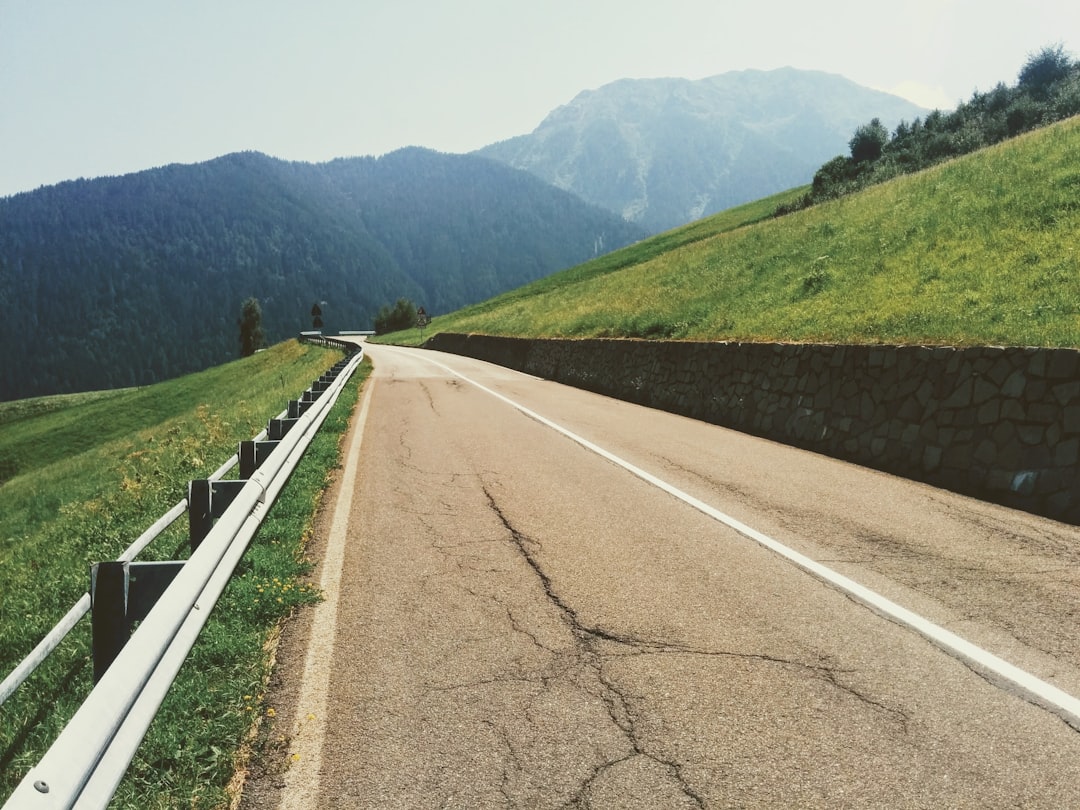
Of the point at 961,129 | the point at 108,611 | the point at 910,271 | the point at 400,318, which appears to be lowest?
the point at 108,611

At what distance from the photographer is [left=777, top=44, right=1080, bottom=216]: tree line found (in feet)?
118

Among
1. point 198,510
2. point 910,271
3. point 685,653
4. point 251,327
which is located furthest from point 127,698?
point 251,327

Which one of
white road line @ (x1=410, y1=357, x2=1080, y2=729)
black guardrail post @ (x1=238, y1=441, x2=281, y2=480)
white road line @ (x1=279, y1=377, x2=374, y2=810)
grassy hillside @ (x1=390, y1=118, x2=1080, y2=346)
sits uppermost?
grassy hillside @ (x1=390, y1=118, x2=1080, y2=346)

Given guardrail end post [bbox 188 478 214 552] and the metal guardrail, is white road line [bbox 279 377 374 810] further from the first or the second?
guardrail end post [bbox 188 478 214 552]

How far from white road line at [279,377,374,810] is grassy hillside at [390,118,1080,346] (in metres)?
7.83

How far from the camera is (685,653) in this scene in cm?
407

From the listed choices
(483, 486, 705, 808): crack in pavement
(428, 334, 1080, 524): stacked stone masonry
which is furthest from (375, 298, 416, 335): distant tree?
(483, 486, 705, 808): crack in pavement

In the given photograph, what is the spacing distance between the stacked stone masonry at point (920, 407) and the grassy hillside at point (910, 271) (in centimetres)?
56

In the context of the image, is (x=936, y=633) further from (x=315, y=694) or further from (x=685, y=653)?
(x=315, y=694)

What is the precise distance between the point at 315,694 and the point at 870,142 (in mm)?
56525

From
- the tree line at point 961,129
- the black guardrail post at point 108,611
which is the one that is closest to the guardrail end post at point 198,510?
the black guardrail post at point 108,611

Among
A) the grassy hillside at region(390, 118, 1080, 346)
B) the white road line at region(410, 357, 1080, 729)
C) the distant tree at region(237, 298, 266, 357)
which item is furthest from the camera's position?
the distant tree at region(237, 298, 266, 357)

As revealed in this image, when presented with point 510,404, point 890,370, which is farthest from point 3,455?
point 890,370

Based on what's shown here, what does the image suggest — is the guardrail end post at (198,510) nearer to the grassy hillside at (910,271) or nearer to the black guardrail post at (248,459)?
the black guardrail post at (248,459)
